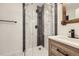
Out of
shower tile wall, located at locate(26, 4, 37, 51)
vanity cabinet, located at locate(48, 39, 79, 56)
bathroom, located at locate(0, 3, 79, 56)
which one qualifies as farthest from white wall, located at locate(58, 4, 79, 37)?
shower tile wall, located at locate(26, 4, 37, 51)

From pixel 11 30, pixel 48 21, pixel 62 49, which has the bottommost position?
pixel 62 49

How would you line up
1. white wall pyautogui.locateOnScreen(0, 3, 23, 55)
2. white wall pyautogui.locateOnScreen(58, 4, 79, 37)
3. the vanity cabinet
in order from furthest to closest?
white wall pyautogui.locateOnScreen(58, 4, 79, 37) → white wall pyautogui.locateOnScreen(0, 3, 23, 55) → the vanity cabinet

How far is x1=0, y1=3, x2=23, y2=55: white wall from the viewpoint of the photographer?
4.30 feet

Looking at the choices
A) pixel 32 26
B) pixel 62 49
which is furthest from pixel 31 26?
pixel 62 49

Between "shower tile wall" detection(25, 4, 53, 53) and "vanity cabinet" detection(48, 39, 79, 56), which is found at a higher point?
"shower tile wall" detection(25, 4, 53, 53)

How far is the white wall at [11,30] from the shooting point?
1312 millimetres

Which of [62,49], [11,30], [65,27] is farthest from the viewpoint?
[65,27]

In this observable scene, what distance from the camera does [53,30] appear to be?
138 centimetres

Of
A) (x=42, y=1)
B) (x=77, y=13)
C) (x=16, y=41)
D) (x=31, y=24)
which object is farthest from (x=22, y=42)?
(x=77, y=13)

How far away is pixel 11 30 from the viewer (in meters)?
1.35

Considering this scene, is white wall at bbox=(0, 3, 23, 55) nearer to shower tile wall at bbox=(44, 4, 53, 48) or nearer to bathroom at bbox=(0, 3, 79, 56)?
bathroom at bbox=(0, 3, 79, 56)

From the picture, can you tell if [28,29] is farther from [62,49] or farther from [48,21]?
[62,49]

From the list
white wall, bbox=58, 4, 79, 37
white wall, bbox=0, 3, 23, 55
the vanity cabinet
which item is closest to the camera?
the vanity cabinet

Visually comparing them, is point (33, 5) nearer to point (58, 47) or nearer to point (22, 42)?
point (22, 42)
